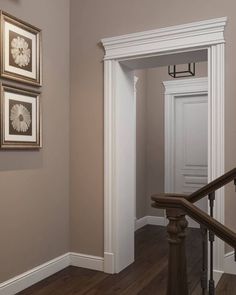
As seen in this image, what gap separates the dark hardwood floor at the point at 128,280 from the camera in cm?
282

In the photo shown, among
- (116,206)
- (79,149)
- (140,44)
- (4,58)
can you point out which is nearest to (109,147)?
(79,149)

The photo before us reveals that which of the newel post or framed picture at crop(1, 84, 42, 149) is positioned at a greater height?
framed picture at crop(1, 84, 42, 149)

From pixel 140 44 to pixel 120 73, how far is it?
0.36 m

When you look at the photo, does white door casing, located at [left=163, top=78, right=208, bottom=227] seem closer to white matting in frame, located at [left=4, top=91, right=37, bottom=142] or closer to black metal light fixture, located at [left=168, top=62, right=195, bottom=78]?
black metal light fixture, located at [left=168, top=62, right=195, bottom=78]

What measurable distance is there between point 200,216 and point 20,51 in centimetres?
215

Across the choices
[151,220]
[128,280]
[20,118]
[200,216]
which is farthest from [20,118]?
[151,220]

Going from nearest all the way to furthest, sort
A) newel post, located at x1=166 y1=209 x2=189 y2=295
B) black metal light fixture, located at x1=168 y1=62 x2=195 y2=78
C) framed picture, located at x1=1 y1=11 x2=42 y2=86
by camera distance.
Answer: newel post, located at x1=166 y1=209 x2=189 y2=295 → framed picture, located at x1=1 y1=11 x2=42 y2=86 → black metal light fixture, located at x1=168 y1=62 x2=195 y2=78

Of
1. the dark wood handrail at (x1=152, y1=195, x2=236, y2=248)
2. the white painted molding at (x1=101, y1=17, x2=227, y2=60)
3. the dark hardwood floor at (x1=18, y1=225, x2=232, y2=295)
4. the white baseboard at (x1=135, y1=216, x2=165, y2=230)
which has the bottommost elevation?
the dark hardwood floor at (x1=18, y1=225, x2=232, y2=295)

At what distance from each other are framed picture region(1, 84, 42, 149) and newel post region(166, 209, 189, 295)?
1.64 metres

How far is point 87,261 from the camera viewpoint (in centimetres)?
336

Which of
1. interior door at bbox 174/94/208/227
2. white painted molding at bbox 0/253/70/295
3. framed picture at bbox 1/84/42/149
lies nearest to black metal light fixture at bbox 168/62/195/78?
interior door at bbox 174/94/208/227

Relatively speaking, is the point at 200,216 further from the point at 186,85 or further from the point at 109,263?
the point at 186,85

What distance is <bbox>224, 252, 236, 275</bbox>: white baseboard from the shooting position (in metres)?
2.69

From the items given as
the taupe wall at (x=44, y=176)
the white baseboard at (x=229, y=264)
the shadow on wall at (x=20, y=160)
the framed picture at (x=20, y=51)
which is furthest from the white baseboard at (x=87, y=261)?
the framed picture at (x=20, y=51)
